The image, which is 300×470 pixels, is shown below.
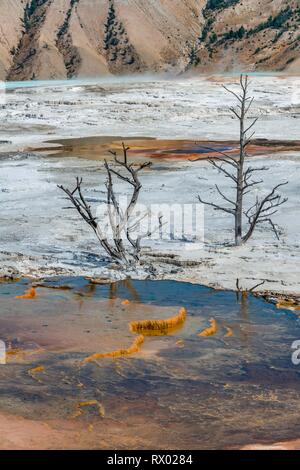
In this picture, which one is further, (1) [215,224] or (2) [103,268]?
(1) [215,224]

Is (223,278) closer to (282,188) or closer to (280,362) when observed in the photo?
(280,362)

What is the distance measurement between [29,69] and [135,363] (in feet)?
341

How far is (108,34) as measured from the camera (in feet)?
377

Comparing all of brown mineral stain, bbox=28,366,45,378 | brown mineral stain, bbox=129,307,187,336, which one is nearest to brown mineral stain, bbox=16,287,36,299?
brown mineral stain, bbox=129,307,187,336

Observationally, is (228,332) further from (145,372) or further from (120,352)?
(145,372)

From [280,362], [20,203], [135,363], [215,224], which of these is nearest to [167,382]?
[135,363]

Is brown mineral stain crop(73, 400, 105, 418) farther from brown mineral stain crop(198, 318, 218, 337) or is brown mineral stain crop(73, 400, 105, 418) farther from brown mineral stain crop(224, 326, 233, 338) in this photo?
brown mineral stain crop(224, 326, 233, 338)

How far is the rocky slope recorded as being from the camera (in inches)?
4264

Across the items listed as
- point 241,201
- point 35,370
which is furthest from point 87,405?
point 241,201

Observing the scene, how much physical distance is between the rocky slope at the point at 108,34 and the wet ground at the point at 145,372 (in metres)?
92.4

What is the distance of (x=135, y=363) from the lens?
8859mm

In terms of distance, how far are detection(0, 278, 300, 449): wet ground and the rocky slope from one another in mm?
92398

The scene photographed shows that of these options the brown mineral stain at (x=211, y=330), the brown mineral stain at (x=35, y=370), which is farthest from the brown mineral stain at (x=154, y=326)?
the brown mineral stain at (x=35, y=370)

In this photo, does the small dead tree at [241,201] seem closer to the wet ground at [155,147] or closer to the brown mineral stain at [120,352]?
the brown mineral stain at [120,352]
